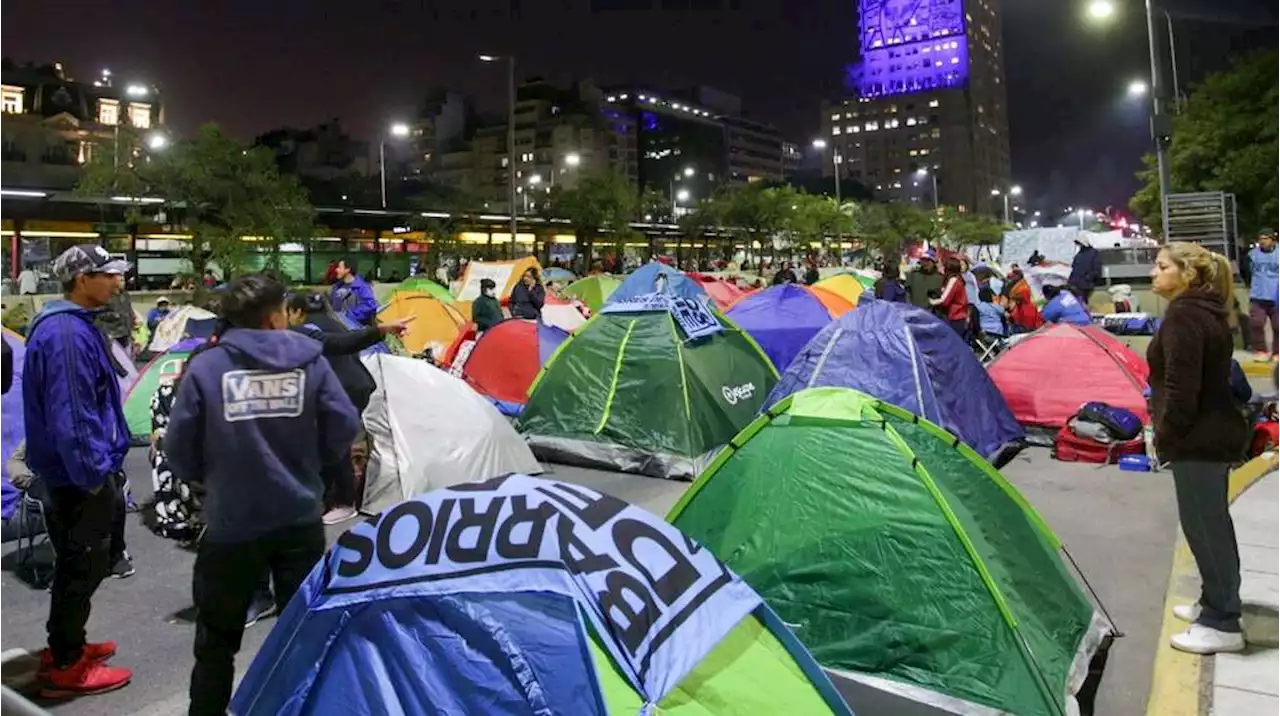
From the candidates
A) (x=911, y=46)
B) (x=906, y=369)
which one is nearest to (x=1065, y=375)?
(x=906, y=369)

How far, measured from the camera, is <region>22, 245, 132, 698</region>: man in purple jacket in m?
3.84

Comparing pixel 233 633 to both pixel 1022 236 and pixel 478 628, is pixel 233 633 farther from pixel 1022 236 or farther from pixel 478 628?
pixel 1022 236

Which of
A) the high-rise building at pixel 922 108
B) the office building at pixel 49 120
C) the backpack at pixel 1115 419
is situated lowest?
the backpack at pixel 1115 419

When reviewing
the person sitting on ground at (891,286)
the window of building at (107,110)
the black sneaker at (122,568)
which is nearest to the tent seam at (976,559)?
the black sneaker at (122,568)

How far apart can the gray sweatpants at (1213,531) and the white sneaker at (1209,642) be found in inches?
1.6

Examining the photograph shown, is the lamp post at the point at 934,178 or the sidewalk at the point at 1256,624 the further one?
the lamp post at the point at 934,178

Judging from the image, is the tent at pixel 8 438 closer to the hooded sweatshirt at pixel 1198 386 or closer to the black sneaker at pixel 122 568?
the black sneaker at pixel 122 568

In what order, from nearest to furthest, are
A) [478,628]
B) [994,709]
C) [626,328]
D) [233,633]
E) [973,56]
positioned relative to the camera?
[478,628], [233,633], [994,709], [626,328], [973,56]

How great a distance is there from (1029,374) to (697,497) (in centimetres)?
576

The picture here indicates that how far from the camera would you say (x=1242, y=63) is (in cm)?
2180

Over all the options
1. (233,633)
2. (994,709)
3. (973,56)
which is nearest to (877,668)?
(994,709)

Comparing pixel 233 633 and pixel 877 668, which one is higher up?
pixel 233 633

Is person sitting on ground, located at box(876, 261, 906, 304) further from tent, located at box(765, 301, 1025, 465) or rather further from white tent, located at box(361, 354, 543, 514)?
white tent, located at box(361, 354, 543, 514)

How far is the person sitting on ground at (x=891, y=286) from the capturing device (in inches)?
459
